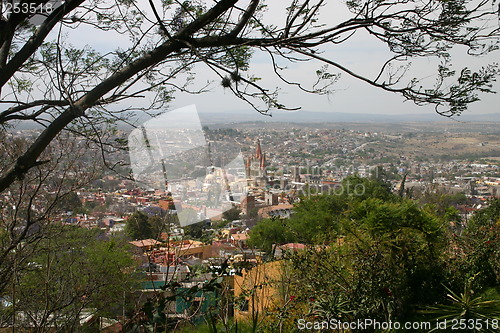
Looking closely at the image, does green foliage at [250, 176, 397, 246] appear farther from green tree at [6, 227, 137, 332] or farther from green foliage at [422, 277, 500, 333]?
green foliage at [422, 277, 500, 333]

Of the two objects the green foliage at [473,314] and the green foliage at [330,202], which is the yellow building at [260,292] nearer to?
the green foliage at [473,314]

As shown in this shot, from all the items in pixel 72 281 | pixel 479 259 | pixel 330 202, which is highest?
pixel 72 281

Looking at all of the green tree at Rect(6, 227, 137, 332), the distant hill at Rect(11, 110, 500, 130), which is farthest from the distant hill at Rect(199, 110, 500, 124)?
the green tree at Rect(6, 227, 137, 332)

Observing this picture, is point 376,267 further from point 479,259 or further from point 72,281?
point 72,281

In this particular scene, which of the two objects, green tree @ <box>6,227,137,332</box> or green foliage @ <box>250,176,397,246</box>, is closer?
green tree @ <box>6,227,137,332</box>

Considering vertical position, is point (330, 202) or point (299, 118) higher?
point (299, 118)

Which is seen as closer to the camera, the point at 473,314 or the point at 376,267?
the point at 473,314

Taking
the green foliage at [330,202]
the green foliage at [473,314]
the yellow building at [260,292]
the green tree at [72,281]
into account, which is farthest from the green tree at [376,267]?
the green foliage at [330,202]

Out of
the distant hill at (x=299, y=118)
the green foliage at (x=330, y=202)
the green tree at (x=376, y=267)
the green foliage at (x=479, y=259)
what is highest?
the distant hill at (x=299, y=118)

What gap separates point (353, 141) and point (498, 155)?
10241mm

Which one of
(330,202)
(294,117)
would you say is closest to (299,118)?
(330,202)

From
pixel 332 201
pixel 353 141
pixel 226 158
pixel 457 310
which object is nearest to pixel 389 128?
pixel 353 141

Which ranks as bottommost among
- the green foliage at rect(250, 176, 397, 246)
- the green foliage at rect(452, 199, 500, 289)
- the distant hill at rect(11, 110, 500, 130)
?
the green foliage at rect(250, 176, 397, 246)

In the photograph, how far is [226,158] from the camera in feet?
25.5
